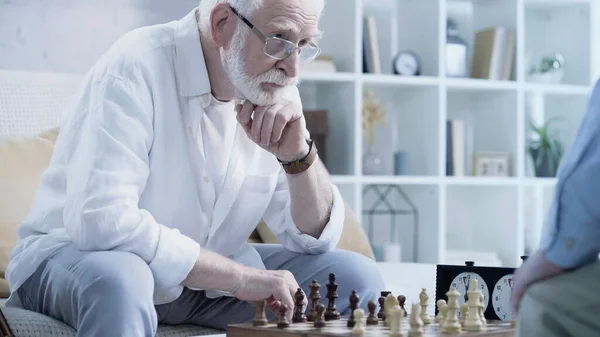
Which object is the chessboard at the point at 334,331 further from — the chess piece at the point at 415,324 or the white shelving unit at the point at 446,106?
the white shelving unit at the point at 446,106

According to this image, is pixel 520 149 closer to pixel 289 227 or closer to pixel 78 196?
pixel 289 227

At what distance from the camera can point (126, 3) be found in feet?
11.1

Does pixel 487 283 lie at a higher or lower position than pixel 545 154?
lower

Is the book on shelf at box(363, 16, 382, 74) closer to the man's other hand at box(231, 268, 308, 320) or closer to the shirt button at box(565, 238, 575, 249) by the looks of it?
the man's other hand at box(231, 268, 308, 320)

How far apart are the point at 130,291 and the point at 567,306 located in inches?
31.4

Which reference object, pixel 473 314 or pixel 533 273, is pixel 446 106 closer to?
pixel 473 314

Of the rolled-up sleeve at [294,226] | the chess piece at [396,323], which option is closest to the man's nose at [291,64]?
the rolled-up sleeve at [294,226]

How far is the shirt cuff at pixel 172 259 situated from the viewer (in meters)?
1.61

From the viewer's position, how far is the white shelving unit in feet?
12.5

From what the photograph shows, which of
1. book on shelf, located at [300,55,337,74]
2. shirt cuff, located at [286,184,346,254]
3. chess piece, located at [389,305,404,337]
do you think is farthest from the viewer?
book on shelf, located at [300,55,337,74]

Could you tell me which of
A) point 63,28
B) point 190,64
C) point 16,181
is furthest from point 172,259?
point 63,28

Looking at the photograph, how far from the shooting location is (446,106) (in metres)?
4.29

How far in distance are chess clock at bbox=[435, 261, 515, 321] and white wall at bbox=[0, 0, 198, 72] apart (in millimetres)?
2031

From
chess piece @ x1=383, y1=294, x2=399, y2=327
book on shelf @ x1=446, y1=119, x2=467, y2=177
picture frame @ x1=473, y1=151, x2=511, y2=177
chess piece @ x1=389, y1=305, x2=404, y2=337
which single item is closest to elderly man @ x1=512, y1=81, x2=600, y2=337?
chess piece @ x1=389, y1=305, x2=404, y2=337
